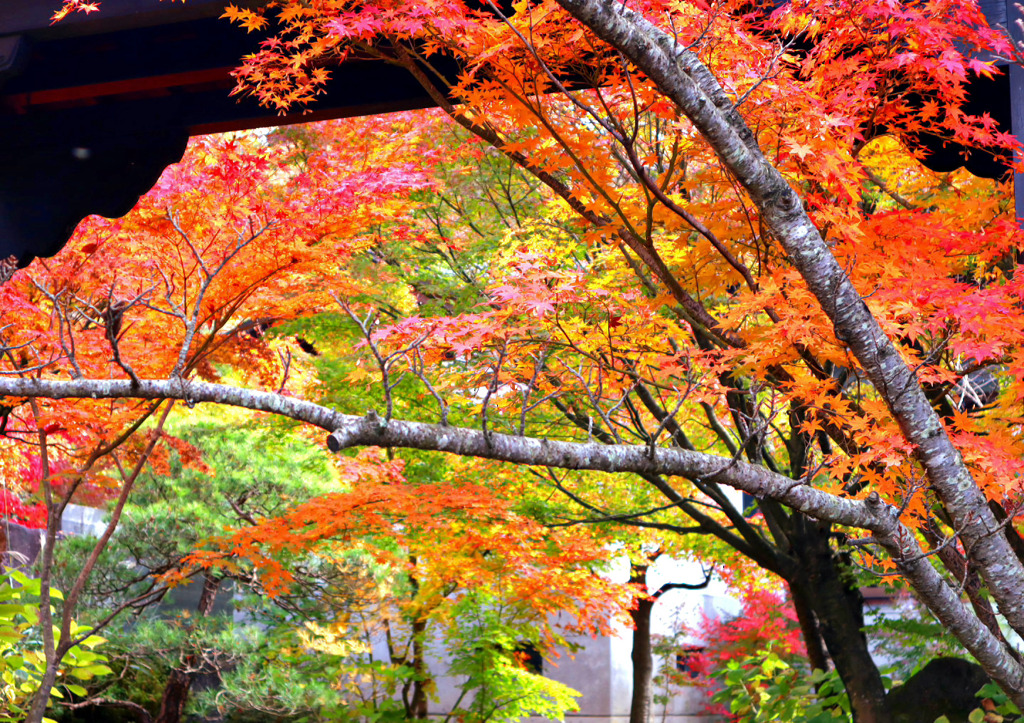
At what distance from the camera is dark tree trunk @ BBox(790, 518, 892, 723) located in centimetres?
702

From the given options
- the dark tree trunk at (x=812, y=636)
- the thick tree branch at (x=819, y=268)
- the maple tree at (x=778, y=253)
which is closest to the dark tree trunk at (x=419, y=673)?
the dark tree trunk at (x=812, y=636)

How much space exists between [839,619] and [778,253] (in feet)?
13.6

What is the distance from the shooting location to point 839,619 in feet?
23.7

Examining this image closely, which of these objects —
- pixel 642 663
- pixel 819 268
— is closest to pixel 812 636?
pixel 642 663

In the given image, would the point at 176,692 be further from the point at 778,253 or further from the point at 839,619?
the point at 778,253

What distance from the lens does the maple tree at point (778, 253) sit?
3025 mm

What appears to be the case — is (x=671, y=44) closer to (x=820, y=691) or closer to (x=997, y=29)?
(x=997, y=29)

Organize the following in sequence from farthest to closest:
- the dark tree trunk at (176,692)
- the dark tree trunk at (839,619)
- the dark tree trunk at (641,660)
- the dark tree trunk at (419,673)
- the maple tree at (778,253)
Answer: the dark tree trunk at (641,660), the dark tree trunk at (176,692), the dark tree trunk at (419,673), the dark tree trunk at (839,619), the maple tree at (778,253)

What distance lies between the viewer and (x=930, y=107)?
12.8 ft

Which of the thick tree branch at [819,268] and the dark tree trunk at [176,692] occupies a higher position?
the thick tree branch at [819,268]

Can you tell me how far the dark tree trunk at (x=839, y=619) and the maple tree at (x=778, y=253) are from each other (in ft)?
9.63

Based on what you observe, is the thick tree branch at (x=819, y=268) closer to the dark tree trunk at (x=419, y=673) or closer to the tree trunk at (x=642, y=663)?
the dark tree trunk at (x=419, y=673)

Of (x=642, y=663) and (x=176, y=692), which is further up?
(x=642, y=663)

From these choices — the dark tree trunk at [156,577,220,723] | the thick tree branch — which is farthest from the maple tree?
the dark tree trunk at [156,577,220,723]
